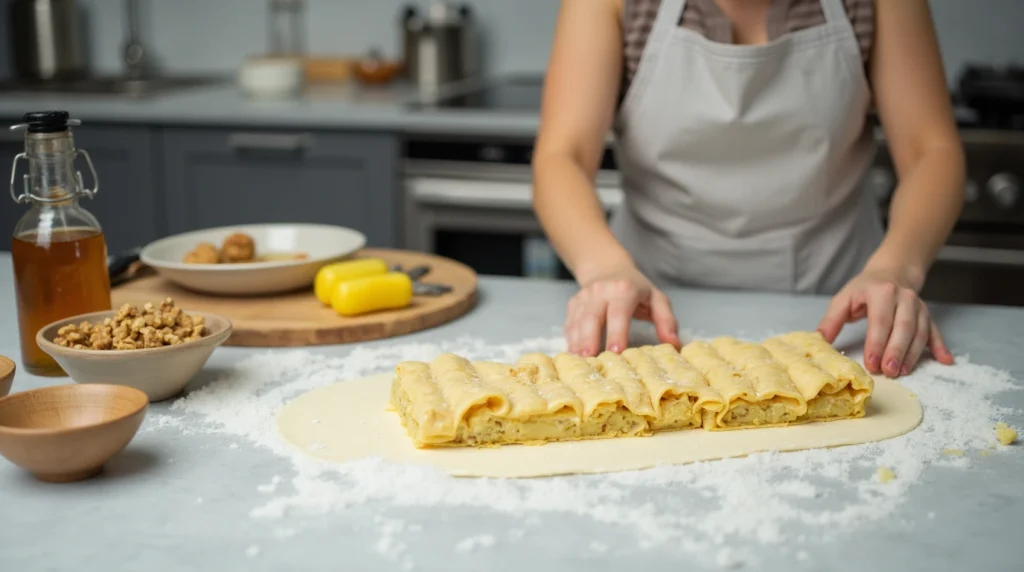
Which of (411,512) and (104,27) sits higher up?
(104,27)

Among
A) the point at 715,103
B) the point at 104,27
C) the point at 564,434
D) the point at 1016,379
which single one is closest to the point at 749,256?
the point at 715,103

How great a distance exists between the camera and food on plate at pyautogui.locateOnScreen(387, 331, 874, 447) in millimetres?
1015

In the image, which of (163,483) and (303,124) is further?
(303,124)

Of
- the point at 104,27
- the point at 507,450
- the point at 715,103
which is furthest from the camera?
the point at 104,27

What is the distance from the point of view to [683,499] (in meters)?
0.91

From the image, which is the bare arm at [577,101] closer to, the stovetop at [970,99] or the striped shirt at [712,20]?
the striped shirt at [712,20]

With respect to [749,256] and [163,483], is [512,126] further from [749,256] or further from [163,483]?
[163,483]

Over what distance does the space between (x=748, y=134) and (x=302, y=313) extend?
0.74 meters

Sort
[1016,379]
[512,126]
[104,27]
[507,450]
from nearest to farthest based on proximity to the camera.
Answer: [507,450] → [1016,379] → [512,126] → [104,27]

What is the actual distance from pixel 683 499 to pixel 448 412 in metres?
0.24

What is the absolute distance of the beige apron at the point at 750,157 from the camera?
5.38ft

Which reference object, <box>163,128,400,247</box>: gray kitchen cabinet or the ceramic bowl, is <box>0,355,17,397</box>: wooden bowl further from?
the ceramic bowl

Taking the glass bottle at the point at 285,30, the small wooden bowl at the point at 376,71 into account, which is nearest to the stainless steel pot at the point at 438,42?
the small wooden bowl at the point at 376,71

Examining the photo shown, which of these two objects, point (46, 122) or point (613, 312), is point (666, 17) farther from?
point (46, 122)
